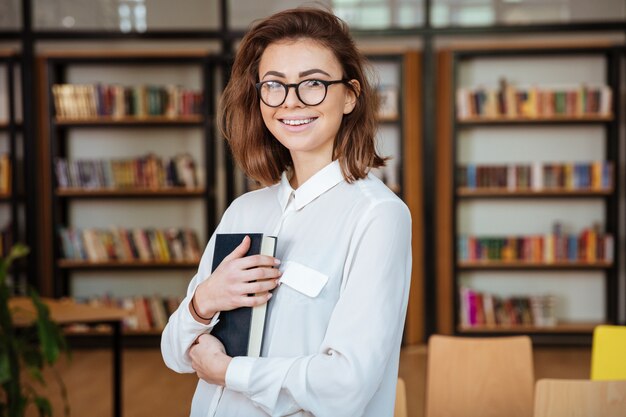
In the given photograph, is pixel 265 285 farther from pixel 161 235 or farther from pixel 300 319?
pixel 161 235

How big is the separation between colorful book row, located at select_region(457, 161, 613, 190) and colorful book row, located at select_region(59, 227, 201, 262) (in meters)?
2.40

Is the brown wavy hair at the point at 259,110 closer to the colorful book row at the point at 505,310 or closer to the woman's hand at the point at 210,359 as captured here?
the woman's hand at the point at 210,359

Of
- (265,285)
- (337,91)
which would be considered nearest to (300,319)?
(265,285)

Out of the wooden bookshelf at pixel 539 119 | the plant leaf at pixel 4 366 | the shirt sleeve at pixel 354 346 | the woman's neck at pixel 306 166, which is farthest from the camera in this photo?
the wooden bookshelf at pixel 539 119

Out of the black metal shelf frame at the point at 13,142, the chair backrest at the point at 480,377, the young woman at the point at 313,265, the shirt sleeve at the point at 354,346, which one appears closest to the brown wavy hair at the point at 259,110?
the young woman at the point at 313,265

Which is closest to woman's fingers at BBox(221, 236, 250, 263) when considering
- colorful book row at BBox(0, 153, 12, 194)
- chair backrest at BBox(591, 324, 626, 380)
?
chair backrest at BBox(591, 324, 626, 380)

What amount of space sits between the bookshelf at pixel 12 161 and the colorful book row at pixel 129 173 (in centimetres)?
38

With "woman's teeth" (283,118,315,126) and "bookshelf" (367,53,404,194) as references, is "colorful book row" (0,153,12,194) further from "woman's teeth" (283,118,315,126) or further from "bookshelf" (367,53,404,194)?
"woman's teeth" (283,118,315,126)

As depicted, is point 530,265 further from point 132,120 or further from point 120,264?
point 132,120

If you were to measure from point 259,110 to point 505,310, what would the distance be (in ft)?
17.4

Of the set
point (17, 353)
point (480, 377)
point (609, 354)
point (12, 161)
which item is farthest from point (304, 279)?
point (12, 161)

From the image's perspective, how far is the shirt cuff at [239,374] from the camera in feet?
4.48

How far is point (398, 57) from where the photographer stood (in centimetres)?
648

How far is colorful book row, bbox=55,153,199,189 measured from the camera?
6574 mm
